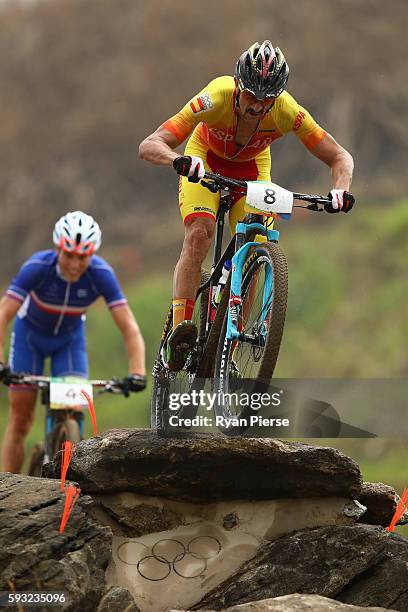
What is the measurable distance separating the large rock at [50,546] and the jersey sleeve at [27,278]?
3911mm

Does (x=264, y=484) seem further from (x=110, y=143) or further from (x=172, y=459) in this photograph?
(x=110, y=143)

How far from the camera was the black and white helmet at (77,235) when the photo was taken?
1026 centimetres

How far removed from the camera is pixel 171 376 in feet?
26.7

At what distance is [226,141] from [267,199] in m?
0.86

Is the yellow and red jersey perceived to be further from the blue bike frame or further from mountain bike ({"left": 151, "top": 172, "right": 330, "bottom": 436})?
the blue bike frame

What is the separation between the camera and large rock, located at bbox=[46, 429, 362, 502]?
703cm

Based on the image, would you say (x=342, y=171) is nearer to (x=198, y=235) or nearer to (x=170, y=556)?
(x=198, y=235)

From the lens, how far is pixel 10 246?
112 ft

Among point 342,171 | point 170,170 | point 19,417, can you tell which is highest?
point 170,170

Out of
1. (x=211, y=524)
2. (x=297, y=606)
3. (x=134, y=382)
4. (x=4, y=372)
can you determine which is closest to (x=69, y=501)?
(x=211, y=524)

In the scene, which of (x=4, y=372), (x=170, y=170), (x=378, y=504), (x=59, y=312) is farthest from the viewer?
(x=170, y=170)

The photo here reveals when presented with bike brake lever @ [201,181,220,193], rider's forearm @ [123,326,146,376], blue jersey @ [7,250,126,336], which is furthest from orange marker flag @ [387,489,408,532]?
blue jersey @ [7,250,126,336]

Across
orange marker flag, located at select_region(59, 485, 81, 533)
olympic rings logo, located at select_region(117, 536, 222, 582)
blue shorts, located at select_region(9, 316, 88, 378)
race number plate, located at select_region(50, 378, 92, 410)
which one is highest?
blue shorts, located at select_region(9, 316, 88, 378)

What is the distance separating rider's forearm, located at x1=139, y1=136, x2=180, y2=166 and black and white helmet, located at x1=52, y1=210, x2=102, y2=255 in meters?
2.73
